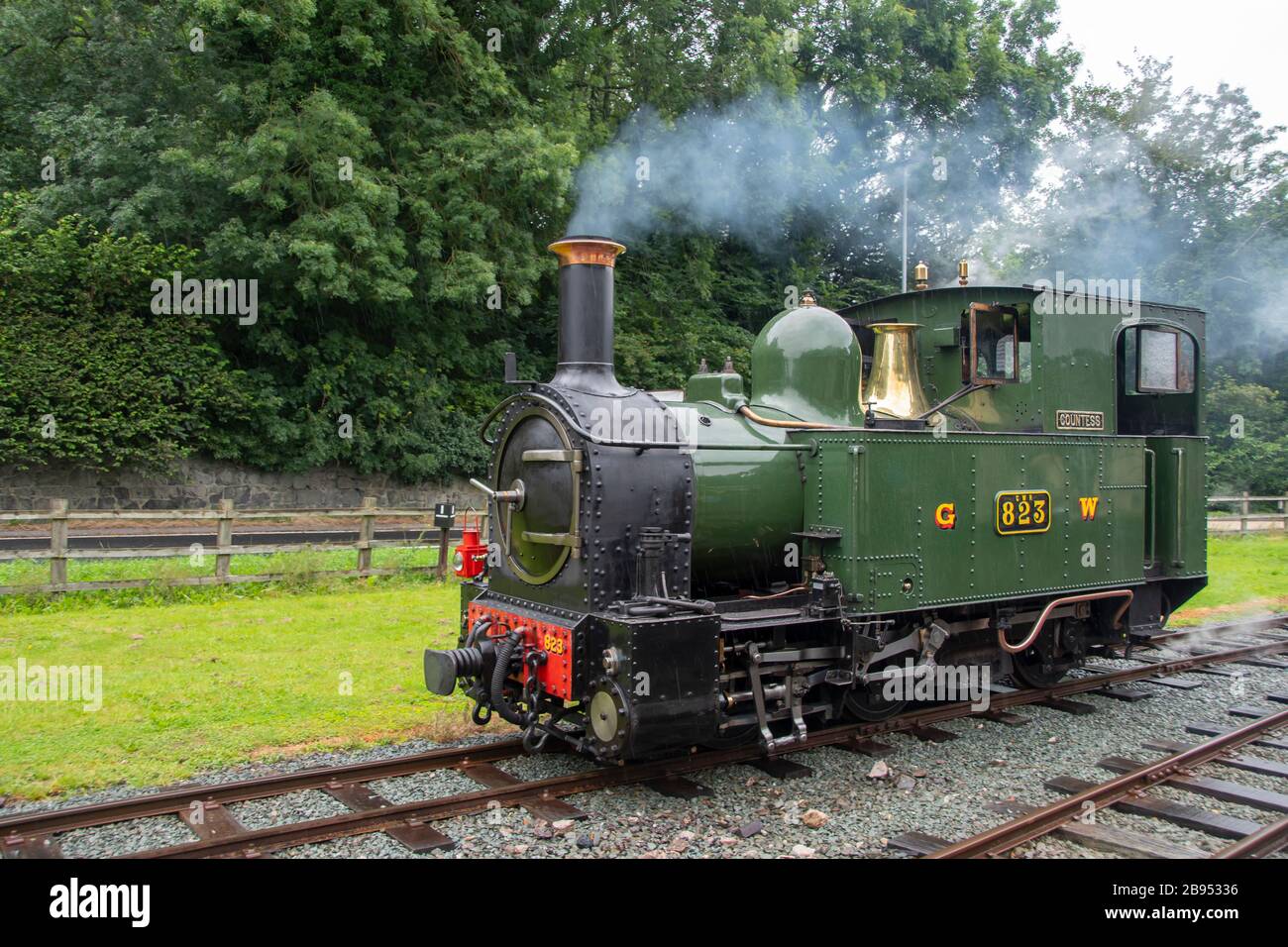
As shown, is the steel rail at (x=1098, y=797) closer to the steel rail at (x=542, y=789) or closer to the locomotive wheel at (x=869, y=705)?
the steel rail at (x=542, y=789)

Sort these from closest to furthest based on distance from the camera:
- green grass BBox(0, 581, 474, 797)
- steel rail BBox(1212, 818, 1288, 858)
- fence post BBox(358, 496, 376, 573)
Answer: steel rail BBox(1212, 818, 1288, 858) → green grass BBox(0, 581, 474, 797) → fence post BBox(358, 496, 376, 573)

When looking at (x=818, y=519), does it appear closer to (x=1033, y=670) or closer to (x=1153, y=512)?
(x=1033, y=670)

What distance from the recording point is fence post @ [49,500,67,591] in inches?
423

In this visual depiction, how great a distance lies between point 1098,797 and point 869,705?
1.74 metres

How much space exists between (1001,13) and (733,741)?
2967 cm

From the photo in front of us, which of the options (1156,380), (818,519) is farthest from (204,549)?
(1156,380)

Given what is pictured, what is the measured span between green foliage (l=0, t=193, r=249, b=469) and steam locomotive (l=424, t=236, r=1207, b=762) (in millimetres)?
12947

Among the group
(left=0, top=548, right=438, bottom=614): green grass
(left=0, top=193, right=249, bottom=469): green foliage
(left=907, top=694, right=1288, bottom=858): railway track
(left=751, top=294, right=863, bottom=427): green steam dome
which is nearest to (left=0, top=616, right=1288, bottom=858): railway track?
(left=907, top=694, right=1288, bottom=858): railway track

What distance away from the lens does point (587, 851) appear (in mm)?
4832

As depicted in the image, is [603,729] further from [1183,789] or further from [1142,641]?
[1142,641]

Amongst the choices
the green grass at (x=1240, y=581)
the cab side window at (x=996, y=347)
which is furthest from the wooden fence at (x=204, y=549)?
the green grass at (x=1240, y=581)

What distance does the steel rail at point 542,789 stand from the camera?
4703 mm

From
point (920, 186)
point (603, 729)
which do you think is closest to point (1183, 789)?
point (603, 729)

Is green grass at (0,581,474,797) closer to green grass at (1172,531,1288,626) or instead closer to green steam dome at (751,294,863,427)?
green steam dome at (751,294,863,427)
